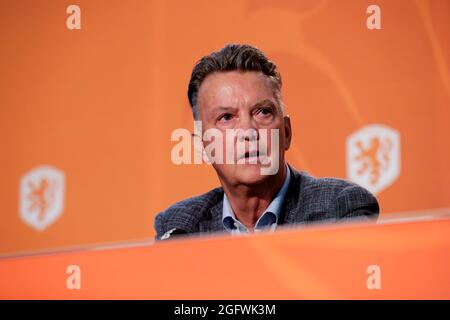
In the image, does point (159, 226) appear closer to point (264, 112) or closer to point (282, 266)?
point (282, 266)

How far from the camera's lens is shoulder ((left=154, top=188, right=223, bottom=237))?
211 centimetres

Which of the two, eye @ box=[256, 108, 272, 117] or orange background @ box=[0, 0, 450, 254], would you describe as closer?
eye @ box=[256, 108, 272, 117]

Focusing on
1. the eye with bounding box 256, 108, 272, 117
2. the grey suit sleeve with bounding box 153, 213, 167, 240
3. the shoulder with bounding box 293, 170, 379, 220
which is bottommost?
the grey suit sleeve with bounding box 153, 213, 167, 240

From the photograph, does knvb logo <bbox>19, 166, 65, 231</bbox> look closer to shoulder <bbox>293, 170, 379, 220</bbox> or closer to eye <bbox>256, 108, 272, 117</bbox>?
eye <bbox>256, 108, 272, 117</bbox>

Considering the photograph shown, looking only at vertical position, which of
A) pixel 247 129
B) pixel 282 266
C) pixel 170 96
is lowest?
pixel 282 266

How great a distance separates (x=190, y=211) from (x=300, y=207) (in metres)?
0.42

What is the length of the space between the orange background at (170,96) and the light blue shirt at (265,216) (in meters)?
0.16

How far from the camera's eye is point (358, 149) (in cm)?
215

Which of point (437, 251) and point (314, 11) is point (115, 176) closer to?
point (314, 11)

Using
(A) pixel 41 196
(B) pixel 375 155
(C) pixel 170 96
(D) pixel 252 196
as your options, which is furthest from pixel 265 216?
(A) pixel 41 196

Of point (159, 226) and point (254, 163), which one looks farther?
point (159, 226)

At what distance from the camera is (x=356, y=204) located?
2012 mm

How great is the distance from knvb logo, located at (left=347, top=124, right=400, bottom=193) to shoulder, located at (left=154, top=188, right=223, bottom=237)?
54cm

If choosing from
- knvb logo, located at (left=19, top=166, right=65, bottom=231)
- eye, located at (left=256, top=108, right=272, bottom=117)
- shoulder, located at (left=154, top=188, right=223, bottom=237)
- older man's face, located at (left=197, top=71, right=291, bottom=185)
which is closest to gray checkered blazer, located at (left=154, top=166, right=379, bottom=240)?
shoulder, located at (left=154, top=188, right=223, bottom=237)
